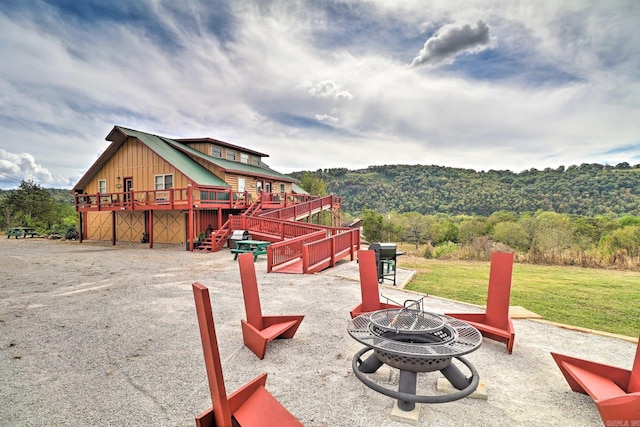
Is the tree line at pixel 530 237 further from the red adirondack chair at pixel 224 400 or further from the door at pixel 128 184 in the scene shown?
the door at pixel 128 184

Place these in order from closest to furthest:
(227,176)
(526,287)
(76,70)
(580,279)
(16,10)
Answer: (526,287)
(580,279)
(16,10)
(76,70)
(227,176)

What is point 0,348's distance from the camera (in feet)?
13.7

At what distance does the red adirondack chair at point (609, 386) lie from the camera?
Result: 206 centimetres

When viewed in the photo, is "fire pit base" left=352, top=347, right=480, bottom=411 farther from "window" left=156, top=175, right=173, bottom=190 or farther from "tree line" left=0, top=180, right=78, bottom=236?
"tree line" left=0, top=180, right=78, bottom=236

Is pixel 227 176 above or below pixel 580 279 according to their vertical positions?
above

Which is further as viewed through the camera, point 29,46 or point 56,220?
point 56,220

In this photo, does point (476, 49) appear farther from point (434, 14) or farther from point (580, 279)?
point (580, 279)

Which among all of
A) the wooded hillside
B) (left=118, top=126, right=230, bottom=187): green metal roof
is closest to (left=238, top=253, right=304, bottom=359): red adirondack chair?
(left=118, top=126, right=230, bottom=187): green metal roof

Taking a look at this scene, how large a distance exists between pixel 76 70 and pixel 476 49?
82.9 feet

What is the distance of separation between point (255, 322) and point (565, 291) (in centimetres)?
902

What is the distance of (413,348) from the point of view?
8.66 ft

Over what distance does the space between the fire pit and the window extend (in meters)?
18.0

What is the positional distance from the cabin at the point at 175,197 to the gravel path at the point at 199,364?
8347 mm

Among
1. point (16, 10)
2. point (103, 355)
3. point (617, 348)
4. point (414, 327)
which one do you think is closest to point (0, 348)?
point (103, 355)
